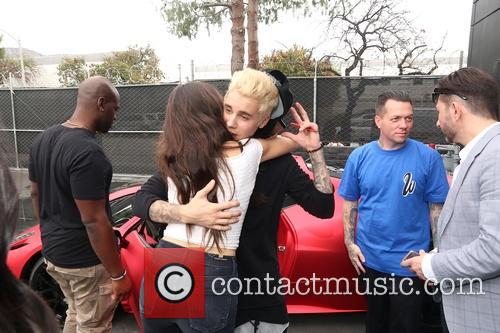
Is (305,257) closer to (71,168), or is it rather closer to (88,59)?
(71,168)

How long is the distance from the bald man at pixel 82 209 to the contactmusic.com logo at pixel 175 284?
69cm

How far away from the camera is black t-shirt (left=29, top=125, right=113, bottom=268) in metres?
2.13

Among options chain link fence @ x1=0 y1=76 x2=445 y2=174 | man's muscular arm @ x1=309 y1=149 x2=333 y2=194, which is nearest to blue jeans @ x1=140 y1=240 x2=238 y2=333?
man's muscular arm @ x1=309 y1=149 x2=333 y2=194

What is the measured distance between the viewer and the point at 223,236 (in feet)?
4.87

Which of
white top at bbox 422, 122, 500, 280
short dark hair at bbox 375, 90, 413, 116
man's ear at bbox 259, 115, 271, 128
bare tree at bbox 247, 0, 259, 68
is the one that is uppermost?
bare tree at bbox 247, 0, 259, 68

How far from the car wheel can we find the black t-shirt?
3.99 ft

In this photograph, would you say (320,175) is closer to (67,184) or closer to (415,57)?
(67,184)

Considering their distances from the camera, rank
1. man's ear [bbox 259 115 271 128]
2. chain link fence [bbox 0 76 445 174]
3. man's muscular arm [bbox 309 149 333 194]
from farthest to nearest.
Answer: chain link fence [bbox 0 76 445 174] → man's muscular arm [bbox 309 149 333 194] → man's ear [bbox 259 115 271 128]

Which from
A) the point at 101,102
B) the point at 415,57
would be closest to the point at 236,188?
the point at 101,102

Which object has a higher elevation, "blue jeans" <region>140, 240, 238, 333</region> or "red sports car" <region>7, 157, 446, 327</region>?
"blue jeans" <region>140, 240, 238, 333</region>

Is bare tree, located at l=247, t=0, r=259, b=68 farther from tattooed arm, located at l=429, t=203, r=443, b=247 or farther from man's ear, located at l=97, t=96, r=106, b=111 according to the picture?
tattooed arm, located at l=429, t=203, r=443, b=247

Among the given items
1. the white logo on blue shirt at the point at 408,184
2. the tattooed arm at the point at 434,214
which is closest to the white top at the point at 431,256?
the white logo on blue shirt at the point at 408,184

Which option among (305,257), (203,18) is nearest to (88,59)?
(203,18)

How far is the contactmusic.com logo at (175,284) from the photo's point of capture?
1489mm
